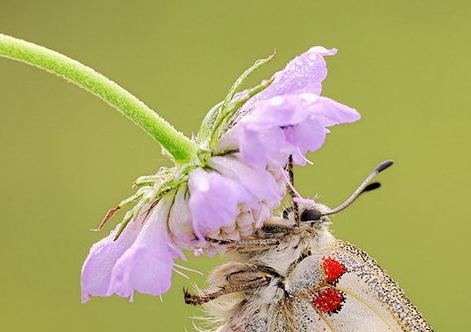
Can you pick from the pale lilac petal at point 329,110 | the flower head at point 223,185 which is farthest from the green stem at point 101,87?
the pale lilac petal at point 329,110

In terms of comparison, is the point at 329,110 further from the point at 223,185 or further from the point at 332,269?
the point at 332,269

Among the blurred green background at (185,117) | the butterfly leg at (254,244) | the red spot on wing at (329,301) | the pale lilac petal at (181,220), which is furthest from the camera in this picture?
the blurred green background at (185,117)

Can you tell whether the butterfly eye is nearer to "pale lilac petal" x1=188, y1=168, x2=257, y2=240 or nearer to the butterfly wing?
the butterfly wing

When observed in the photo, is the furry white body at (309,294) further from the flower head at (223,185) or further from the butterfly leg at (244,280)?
the flower head at (223,185)

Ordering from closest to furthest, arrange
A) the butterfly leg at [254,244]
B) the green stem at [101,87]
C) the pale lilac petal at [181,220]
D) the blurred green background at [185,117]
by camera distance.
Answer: the green stem at [101,87] → the pale lilac petal at [181,220] → the butterfly leg at [254,244] → the blurred green background at [185,117]

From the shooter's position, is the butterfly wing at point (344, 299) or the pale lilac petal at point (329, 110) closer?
the pale lilac petal at point (329, 110)

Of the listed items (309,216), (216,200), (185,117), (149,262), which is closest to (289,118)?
(216,200)

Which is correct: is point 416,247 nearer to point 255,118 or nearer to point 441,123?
point 441,123

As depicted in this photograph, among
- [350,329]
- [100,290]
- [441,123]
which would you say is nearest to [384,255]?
[441,123]
